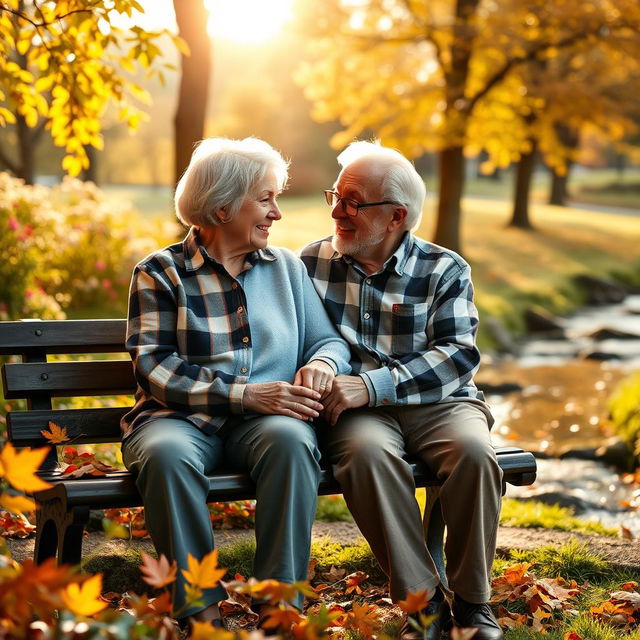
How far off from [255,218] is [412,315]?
68 centimetres

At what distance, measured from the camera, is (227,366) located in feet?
10.5

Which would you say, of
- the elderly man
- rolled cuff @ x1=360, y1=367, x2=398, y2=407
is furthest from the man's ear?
rolled cuff @ x1=360, y1=367, x2=398, y2=407

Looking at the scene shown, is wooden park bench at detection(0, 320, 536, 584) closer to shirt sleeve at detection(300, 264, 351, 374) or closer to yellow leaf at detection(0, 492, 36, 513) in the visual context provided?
shirt sleeve at detection(300, 264, 351, 374)

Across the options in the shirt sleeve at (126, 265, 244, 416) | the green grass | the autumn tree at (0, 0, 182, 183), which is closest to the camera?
the shirt sleeve at (126, 265, 244, 416)

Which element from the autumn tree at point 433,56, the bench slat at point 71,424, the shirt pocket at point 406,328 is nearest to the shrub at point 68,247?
the bench slat at point 71,424

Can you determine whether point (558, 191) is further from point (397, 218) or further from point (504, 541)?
point (397, 218)

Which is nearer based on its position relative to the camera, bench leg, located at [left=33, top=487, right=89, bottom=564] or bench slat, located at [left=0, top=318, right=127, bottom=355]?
bench leg, located at [left=33, top=487, right=89, bottom=564]

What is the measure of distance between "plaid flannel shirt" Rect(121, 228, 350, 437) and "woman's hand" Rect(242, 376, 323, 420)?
0.13 ft

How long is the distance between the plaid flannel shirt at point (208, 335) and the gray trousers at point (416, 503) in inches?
15.1

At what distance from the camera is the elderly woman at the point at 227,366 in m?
2.79

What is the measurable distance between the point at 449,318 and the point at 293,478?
93 cm

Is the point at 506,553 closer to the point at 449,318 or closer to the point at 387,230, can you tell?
the point at 449,318

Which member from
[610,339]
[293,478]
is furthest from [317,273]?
[610,339]

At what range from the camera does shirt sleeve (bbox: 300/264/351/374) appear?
3.34 meters
